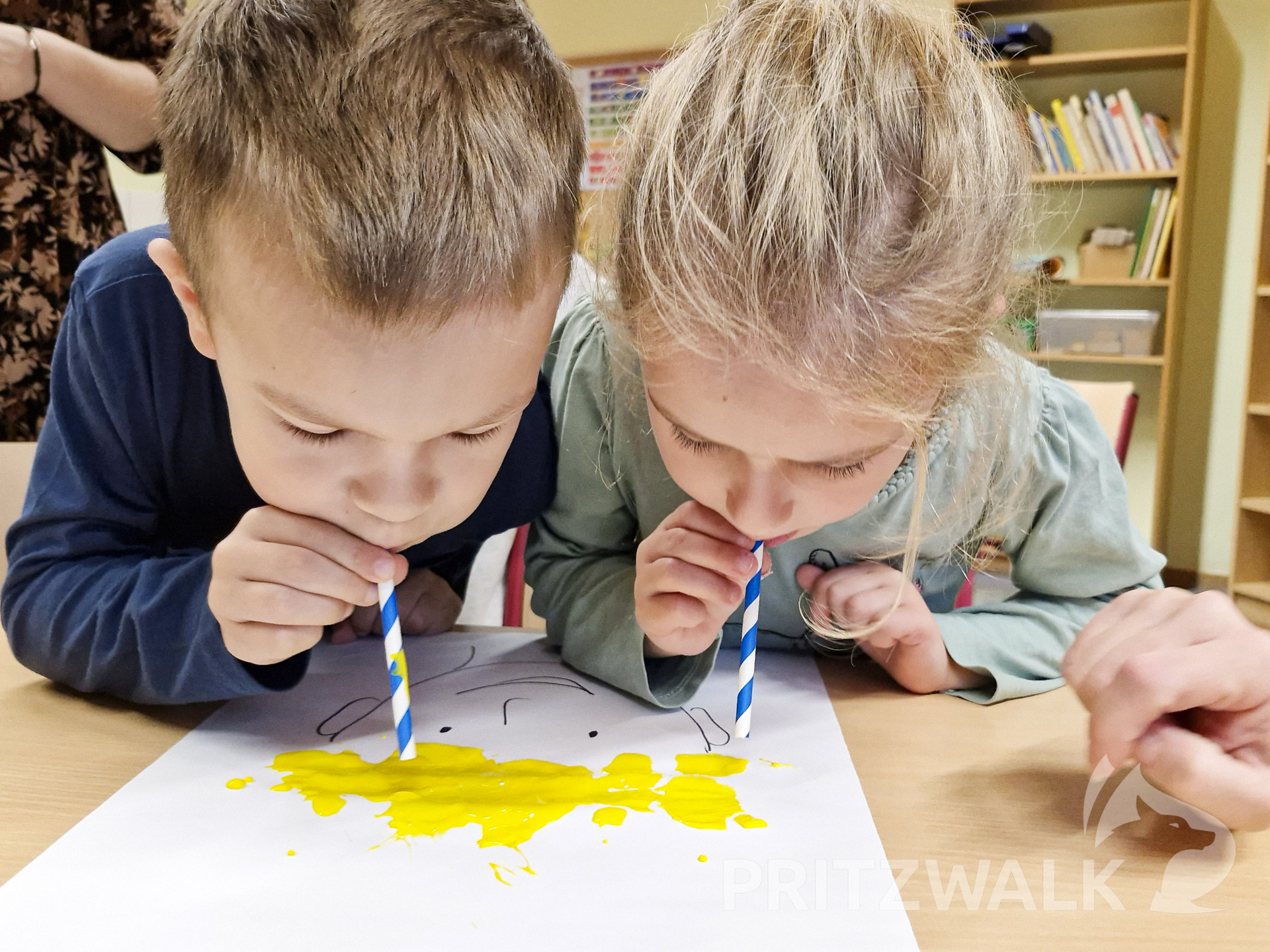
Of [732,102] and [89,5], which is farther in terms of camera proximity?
[89,5]

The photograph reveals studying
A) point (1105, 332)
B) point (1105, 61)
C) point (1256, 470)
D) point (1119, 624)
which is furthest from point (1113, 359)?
point (1119, 624)

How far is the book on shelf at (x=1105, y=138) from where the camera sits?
8.61 feet

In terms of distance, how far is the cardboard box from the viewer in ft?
8.89

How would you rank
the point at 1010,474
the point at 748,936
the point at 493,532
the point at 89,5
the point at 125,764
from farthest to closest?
the point at 89,5, the point at 493,532, the point at 1010,474, the point at 125,764, the point at 748,936

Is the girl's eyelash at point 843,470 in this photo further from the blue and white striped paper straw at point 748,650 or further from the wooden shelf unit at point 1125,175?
the wooden shelf unit at point 1125,175

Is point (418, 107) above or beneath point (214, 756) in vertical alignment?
above

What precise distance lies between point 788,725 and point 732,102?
0.33 meters

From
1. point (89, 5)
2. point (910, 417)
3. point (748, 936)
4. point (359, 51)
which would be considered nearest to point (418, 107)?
point (359, 51)

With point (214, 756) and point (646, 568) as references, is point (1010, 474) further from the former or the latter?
point (214, 756)

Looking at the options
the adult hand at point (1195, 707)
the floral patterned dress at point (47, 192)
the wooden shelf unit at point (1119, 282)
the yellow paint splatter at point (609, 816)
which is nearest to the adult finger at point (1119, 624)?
the adult hand at point (1195, 707)

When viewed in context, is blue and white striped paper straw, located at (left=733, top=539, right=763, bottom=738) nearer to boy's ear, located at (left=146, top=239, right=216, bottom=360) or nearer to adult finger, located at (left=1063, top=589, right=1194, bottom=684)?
adult finger, located at (left=1063, top=589, right=1194, bottom=684)

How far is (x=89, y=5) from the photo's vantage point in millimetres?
852

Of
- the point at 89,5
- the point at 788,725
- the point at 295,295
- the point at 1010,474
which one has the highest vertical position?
the point at 89,5

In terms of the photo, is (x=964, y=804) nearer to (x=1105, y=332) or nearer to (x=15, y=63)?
(x=15, y=63)
